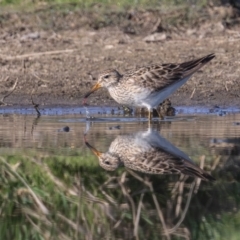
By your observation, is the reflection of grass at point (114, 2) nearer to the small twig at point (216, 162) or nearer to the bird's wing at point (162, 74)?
the bird's wing at point (162, 74)

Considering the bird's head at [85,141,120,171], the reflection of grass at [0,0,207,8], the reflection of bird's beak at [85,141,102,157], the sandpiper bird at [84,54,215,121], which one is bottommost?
the bird's head at [85,141,120,171]

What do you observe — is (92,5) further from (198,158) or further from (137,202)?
(137,202)

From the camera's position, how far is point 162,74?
11539mm

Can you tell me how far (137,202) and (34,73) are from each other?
21.5ft

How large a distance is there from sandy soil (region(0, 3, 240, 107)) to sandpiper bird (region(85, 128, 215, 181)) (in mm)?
3186

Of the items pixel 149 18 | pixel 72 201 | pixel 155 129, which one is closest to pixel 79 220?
pixel 72 201

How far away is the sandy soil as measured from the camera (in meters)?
13.3

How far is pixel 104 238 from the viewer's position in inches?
273

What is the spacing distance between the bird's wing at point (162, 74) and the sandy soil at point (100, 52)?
116 centimetres

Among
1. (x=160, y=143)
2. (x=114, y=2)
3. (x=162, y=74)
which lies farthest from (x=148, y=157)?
(x=114, y=2)

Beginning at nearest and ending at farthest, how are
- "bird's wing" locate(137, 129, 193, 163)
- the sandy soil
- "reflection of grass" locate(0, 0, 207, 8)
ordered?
"bird's wing" locate(137, 129, 193, 163), the sandy soil, "reflection of grass" locate(0, 0, 207, 8)

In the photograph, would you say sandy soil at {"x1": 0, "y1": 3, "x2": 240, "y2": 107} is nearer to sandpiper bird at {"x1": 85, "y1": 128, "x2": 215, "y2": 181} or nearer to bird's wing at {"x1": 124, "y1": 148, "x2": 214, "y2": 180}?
sandpiper bird at {"x1": 85, "y1": 128, "x2": 215, "y2": 181}

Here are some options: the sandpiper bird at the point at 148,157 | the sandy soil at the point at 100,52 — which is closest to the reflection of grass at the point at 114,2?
the sandy soil at the point at 100,52

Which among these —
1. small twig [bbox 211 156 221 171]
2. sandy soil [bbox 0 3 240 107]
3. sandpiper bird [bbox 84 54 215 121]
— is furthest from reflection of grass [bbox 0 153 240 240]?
sandy soil [bbox 0 3 240 107]
